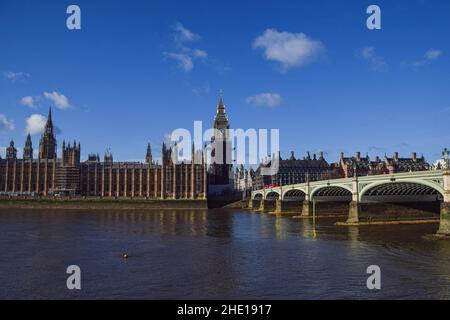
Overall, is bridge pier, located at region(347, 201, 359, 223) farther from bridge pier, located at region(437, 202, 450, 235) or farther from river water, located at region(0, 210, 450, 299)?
bridge pier, located at region(437, 202, 450, 235)

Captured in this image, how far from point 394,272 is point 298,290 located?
330 inches

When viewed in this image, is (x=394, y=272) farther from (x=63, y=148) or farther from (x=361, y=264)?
(x=63, y=148)

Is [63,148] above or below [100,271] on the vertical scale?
above

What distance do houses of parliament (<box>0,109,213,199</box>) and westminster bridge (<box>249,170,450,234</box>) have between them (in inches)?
1794

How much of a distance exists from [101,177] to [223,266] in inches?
4703

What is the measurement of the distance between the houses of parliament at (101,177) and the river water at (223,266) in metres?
90.7

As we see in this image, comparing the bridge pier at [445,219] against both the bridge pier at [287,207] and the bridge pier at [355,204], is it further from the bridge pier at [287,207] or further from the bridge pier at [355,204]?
the bridge pier at [287,207]

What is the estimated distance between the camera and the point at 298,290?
20578 millimetres

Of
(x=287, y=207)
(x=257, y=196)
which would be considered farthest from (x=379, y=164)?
(x=287, y=207)

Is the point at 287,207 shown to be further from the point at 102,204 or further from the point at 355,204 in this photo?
the point at 102,204

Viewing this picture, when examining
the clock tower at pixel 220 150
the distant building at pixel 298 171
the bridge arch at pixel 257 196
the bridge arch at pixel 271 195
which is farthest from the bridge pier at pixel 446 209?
the clock tower at pixel 220 150

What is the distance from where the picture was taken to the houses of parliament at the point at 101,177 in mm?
132638

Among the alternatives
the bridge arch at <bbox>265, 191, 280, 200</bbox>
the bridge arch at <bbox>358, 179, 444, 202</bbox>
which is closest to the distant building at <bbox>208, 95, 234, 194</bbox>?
the bridge arch at <bbox>265, 191, 280, 200</bbox>

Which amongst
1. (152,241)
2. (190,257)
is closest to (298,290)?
(190,257)
